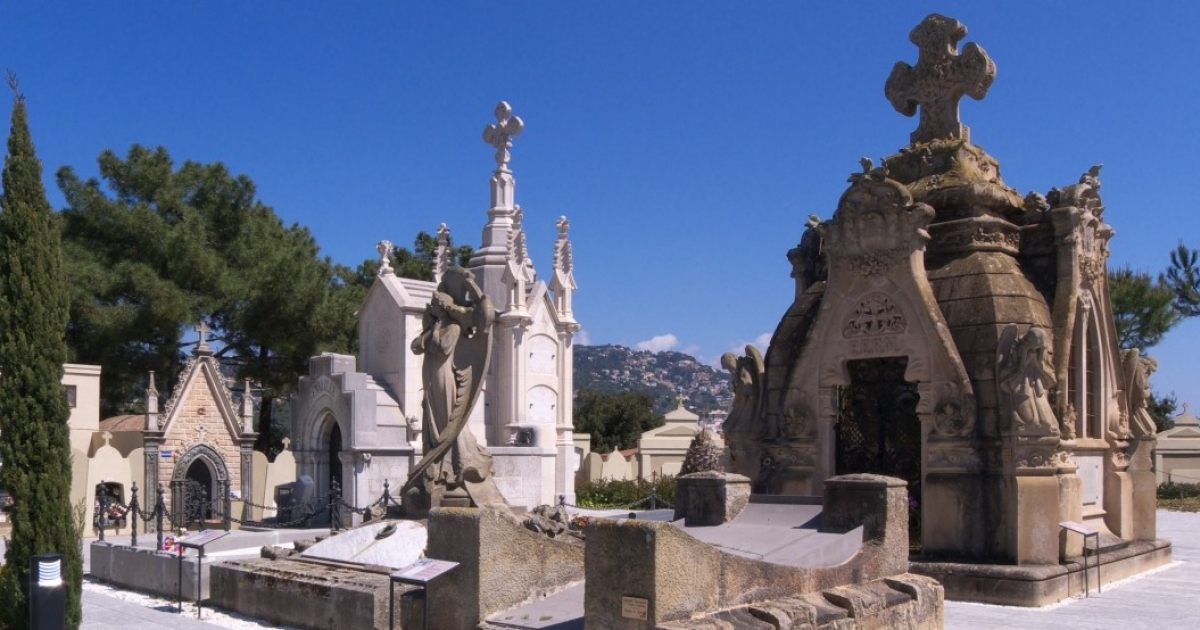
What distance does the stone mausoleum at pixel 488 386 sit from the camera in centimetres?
2217

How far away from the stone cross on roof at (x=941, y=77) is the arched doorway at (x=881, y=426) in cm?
291

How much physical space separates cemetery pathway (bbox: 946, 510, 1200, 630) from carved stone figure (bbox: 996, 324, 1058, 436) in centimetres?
167

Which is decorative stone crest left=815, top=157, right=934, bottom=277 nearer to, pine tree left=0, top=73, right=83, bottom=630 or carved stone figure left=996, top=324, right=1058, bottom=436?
carved stone figure left=996, top=324, right=1058, bottom=436

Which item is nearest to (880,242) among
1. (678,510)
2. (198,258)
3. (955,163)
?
(955,163)

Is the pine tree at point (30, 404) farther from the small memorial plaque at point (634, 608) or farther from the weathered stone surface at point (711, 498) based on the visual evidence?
the small memorial plaque at point (634, 608)

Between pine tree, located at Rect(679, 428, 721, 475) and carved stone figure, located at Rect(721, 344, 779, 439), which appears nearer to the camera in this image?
carved stone figure, located at Rect(721, 344, 779, 439)

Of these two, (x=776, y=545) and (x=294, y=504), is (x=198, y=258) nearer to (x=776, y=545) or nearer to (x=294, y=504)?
(x=294, y=504)

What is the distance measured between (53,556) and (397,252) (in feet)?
134

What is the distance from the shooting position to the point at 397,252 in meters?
49.0

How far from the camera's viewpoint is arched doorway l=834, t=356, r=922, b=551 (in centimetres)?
1287

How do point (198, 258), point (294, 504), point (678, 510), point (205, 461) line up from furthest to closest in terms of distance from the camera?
1. point (198, 258)
2. point (205, 461)
3. point (294, 504)
4. point (678, 510)

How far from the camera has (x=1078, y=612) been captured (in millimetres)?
10266

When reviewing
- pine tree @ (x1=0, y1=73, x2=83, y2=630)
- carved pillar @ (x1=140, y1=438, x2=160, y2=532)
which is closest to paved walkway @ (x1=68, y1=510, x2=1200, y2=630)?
pine tree @ (x1=0, y1=73, x2=83, y2=630)

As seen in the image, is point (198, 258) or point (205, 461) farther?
point (198, 258)
